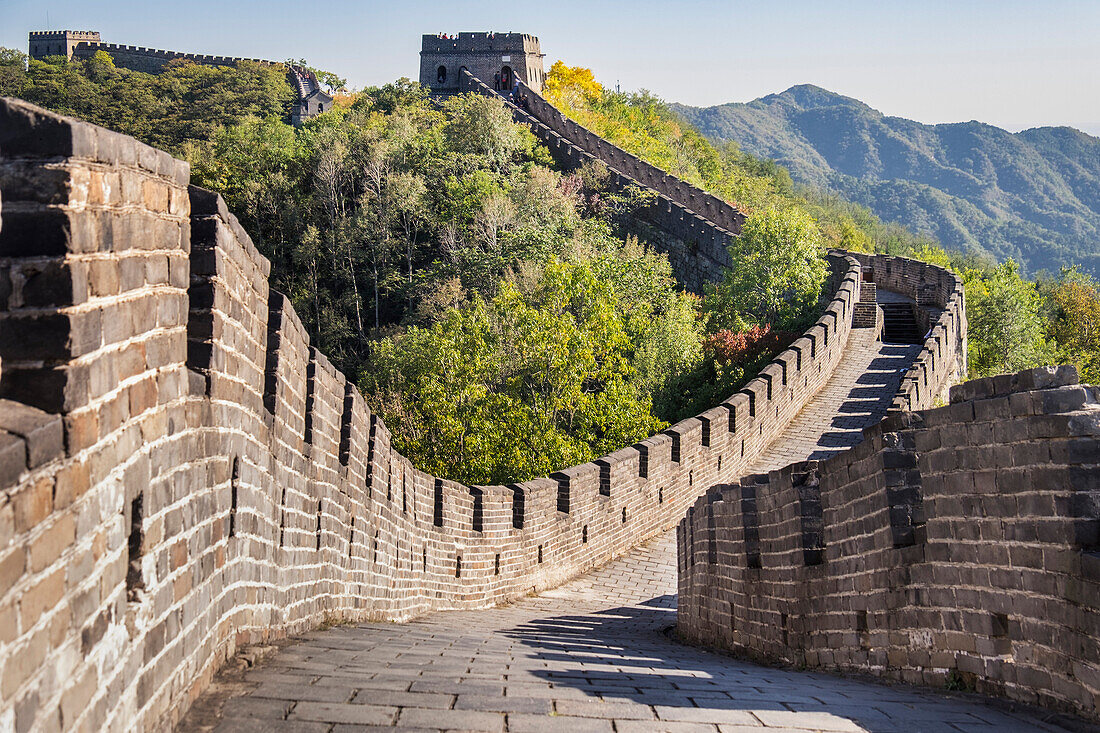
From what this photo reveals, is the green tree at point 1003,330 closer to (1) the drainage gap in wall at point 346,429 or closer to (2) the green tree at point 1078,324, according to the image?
(2) the green tree at point 1078,324

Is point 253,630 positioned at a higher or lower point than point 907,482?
lower

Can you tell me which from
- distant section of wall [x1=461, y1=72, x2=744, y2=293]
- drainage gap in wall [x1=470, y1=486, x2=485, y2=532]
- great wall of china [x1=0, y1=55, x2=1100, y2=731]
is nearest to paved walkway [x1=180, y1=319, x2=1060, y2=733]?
great wall of china [x1=0, y1=55, x2=1100, y2=731]

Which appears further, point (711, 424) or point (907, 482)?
point (711, 424)

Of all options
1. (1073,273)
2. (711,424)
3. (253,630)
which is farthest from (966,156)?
(253,630)

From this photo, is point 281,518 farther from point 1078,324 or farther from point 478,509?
point 1078,324

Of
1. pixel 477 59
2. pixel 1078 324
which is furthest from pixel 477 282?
pixel 477 59

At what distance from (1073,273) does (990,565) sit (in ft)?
144

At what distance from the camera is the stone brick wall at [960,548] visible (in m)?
3.84

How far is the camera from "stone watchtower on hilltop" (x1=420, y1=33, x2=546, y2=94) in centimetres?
6012

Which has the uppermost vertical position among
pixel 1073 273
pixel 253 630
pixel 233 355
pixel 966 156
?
pixel 966 156

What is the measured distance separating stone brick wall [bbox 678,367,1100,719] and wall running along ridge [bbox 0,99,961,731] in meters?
2.80

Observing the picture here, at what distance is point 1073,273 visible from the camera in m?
43.0

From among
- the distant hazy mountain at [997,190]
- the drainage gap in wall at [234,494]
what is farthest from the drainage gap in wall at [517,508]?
the distant hazy mountain at [997,190]

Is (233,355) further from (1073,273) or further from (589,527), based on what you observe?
(1073,273)
